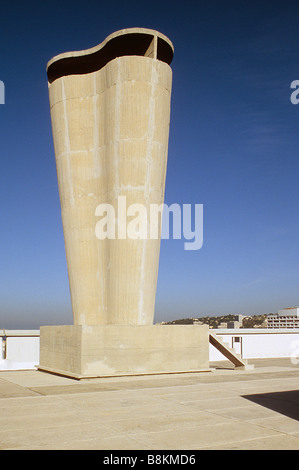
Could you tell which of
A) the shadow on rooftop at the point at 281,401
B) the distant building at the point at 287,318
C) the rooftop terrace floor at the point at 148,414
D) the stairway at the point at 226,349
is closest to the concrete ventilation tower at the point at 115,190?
the stairway at the point at 226,349

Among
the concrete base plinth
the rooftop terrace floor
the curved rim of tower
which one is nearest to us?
the rooftop terrace floor

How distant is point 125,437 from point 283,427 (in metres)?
2.85

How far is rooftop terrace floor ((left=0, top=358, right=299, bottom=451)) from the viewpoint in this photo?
702 cm

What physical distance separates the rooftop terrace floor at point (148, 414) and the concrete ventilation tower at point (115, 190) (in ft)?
5.07

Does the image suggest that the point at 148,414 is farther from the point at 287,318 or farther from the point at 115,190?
the point at 287,318

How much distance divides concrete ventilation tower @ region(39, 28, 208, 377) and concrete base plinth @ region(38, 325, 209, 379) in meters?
0.04

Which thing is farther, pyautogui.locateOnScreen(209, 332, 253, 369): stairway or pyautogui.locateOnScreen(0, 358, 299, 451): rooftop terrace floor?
pyautogui.locateOnScreen(209, 332, 253, 369): stairway

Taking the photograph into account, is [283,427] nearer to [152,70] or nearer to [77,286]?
[77,286]

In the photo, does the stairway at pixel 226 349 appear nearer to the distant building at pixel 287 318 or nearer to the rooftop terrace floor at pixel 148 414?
the rooftop terrace floor at pixel 148 414

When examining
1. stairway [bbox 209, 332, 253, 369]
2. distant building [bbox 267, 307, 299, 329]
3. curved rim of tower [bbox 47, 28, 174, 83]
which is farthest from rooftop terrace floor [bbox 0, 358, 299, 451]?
distant building [bbox 267, 307, 299, 329]

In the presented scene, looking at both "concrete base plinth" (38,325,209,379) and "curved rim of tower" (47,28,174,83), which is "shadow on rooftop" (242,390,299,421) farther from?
"curved rim of tower" (47,28,174,83)

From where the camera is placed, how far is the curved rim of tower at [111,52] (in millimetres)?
17984

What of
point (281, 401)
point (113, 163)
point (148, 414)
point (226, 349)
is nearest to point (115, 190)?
point (113, 163)
